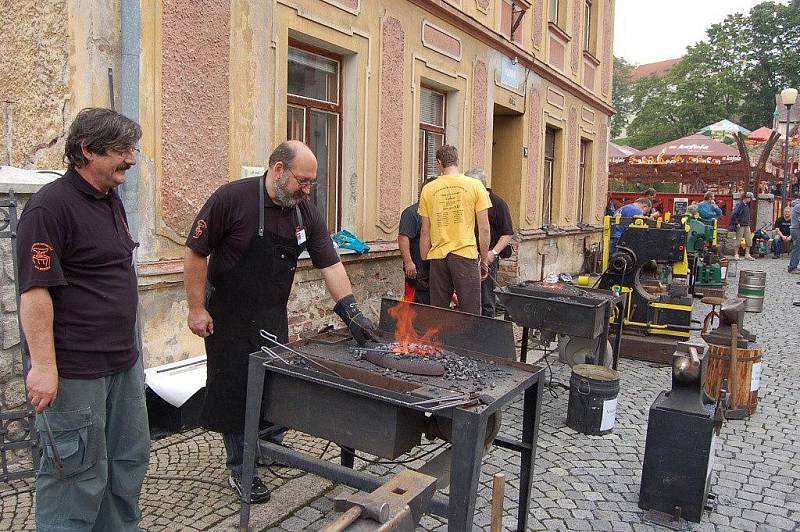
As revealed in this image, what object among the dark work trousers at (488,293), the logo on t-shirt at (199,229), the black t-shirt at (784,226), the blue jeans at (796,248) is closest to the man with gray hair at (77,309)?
the logo on t-shirt at (199,229)

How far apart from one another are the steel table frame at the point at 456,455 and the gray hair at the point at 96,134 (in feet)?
3.62

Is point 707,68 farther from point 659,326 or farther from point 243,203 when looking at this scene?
point 243,203

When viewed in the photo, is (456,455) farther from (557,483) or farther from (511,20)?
(511,20)

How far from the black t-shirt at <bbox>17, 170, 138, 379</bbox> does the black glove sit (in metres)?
1.12

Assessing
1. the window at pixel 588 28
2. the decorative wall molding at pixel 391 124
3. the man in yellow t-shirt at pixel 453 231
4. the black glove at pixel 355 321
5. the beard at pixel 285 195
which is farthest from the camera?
the window at pixel 588 28

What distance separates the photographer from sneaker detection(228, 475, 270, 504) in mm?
Answer: 3520

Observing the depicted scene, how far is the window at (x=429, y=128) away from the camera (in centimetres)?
845

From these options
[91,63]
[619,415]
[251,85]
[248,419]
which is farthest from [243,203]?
[619,415]

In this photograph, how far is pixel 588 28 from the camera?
47.3ft

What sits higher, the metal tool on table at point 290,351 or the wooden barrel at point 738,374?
the metal tool on table at point 290,351

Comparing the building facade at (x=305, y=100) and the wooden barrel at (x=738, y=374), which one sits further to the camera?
the wooden barrel at (x=738, y=374)

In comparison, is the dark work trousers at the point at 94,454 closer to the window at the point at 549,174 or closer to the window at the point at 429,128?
the window at the point at 429,128

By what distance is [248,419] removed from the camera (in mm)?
3148

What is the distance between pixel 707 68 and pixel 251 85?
48251 mm
